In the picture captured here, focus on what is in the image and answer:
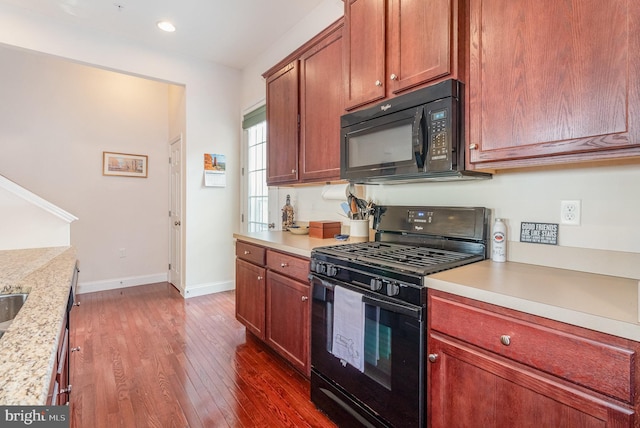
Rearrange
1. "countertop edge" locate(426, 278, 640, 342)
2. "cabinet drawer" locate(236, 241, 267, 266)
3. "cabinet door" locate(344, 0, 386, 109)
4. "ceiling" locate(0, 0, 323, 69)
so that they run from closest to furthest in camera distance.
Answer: "countertop edge" locate(426, 278, 640, 342) < "cabinet door" locate(344, 0, 386, 109) < "cabinet drawer" locate(236, 241, 267, 266) < "ceiling" locate(0, 0, 323, 69)

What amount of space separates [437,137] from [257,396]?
5.91 feet

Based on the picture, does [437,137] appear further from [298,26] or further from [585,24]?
[298,26]

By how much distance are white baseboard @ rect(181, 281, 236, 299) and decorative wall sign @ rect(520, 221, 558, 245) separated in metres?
3.50

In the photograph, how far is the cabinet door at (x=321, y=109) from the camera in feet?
7.00

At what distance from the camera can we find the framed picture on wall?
408 cm

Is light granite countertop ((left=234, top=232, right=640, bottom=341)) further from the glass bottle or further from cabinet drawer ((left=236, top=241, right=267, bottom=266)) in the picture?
the glass bottle

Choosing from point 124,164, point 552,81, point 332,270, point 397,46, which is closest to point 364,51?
point 397,46

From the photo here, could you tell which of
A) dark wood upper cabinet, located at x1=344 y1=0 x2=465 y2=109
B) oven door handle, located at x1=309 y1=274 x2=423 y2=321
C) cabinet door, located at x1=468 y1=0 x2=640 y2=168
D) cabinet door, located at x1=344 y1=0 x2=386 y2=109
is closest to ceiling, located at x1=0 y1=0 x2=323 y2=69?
cabinet door, located at x1=344 y1=0 x2=386 y2=109

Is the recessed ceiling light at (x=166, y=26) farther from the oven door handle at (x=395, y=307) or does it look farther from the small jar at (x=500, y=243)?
the small jar at (x=500, y=243)

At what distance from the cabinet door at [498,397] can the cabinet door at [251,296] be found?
1451 mm

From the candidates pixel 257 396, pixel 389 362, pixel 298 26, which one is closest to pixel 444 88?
pixel 389 362

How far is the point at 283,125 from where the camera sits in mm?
2691

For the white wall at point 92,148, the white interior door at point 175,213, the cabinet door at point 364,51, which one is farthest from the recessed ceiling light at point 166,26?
the cabinet door at point 364,51

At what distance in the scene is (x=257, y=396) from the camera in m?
1.90
